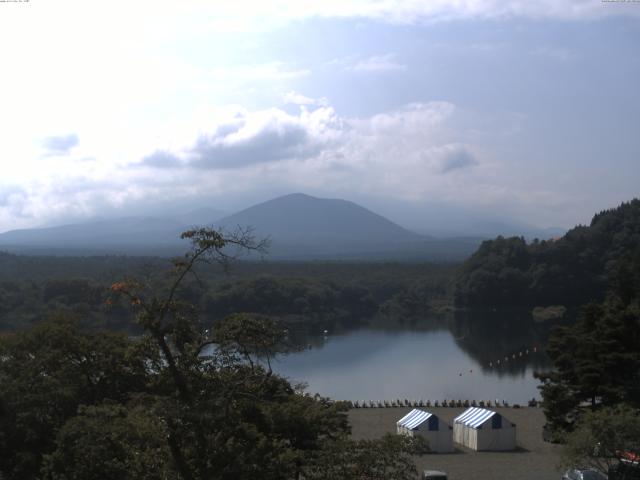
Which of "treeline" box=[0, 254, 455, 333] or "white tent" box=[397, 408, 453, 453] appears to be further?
"treeline" box=[0, 254, 455, 333]

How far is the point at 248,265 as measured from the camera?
62781 millimetres

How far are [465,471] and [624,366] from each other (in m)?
2.84

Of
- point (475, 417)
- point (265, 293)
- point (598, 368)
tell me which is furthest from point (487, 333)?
point (598, 368)

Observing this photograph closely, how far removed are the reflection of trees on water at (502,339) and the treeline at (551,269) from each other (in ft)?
5.18

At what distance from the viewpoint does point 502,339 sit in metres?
33.1

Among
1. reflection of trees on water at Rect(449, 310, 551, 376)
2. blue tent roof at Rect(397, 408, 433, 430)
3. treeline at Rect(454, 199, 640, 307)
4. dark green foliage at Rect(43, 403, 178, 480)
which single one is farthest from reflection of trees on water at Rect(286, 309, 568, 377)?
dark green foliage at Rect(43, 403, 178, 480)

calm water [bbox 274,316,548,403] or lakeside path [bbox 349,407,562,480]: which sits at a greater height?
lakeside path [bbox 349,407,562,480]

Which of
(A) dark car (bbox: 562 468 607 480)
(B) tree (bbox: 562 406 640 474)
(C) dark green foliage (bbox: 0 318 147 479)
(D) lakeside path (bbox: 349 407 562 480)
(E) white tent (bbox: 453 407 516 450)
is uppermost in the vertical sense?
(C) dark green foliage (bbox: 0 318 147 479)

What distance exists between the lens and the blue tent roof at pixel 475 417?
43.4 feet

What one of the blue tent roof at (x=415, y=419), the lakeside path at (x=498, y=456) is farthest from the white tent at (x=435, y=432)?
the lakeside path at (x=498, y=456)

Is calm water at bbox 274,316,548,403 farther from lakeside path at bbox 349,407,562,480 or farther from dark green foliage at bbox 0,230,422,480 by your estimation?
dark green foliage at bbox 0,230,422,480

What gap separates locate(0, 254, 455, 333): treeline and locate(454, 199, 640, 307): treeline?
285 cm

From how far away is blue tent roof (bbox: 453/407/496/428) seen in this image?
13242 millimetres

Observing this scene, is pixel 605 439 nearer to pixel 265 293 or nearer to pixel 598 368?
pixel 598 368
